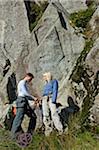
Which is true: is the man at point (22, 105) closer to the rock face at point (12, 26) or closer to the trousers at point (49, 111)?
the trousers at point (49, 111)

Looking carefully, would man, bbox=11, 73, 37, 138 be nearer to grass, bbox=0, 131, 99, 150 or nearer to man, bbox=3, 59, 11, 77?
grass, bbox=0, 131, 99, 150

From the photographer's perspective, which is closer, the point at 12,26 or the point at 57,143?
the point at 57,143

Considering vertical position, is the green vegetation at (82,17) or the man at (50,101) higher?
the man at (50,101)

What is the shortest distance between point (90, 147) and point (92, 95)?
6.12 meters

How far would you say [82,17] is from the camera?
1888cm

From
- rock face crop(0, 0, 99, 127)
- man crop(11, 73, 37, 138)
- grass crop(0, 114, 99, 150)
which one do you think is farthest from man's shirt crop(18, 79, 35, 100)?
grass crop(0, 114, 99, 150)

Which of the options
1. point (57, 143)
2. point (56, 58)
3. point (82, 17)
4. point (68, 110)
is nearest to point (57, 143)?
point (57, 143)

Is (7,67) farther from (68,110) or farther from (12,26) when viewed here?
(68,110)

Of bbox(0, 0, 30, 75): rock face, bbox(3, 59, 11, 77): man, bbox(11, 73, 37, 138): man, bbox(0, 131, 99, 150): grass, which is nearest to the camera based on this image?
bbox(0, 131, 99, 150): grass

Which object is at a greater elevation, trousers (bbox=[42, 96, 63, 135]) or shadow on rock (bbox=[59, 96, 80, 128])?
trousers (bbox=[42, 96, 63, 135])

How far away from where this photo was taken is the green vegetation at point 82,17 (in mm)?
18469

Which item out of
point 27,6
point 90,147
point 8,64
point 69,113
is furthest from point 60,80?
point 90,147

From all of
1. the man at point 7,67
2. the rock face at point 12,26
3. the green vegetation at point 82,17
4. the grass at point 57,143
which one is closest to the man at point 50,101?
the grass at point 57,143

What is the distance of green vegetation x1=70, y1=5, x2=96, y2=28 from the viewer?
18.5m
